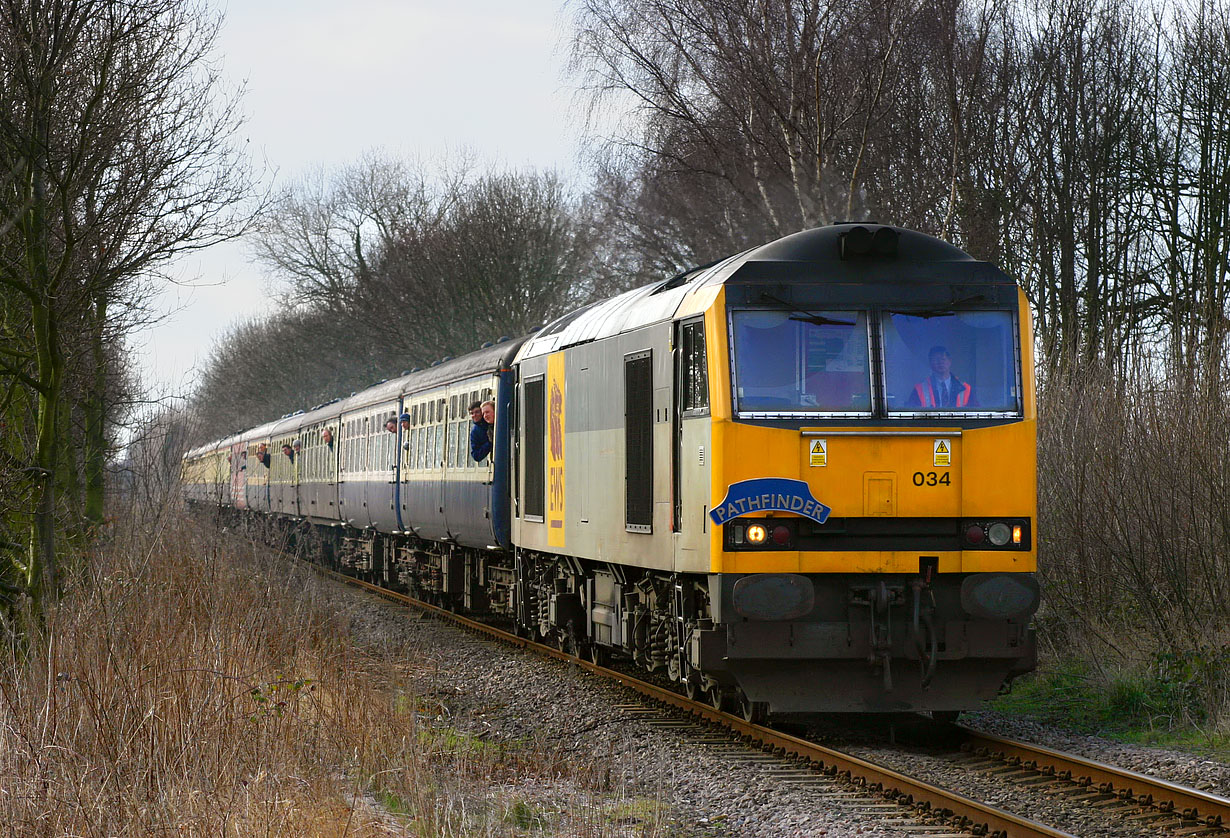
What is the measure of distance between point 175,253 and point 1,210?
89.7 inches

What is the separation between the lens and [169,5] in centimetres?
1158

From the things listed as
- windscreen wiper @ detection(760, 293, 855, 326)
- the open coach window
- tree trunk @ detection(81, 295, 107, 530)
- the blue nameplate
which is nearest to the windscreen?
windscreen wiper @ detection(760, 293, 855, 326)

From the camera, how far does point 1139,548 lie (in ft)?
38.1

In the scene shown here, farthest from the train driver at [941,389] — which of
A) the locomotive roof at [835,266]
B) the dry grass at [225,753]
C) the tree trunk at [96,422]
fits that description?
the tree trunk at [96,422]

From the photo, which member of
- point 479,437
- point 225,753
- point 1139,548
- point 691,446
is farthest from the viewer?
point 479,437

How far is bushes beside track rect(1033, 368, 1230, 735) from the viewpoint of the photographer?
10453mm

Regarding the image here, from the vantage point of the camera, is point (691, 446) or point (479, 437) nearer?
point (691, 446)

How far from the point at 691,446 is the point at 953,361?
1.64 meters

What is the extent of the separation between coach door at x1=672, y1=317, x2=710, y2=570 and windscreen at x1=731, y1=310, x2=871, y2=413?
0.94ft

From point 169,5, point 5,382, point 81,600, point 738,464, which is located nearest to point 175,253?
point 5,382

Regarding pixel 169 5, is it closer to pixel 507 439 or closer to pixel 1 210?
pixel 1 210

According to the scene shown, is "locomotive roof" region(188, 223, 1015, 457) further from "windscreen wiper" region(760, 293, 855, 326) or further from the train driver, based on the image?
the train driver

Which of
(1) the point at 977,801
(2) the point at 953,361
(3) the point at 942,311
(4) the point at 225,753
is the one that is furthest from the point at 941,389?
(4) the point at 225,753

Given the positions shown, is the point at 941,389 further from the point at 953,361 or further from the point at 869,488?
the point at 869,488
